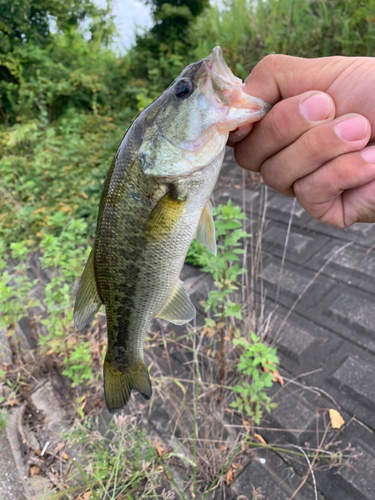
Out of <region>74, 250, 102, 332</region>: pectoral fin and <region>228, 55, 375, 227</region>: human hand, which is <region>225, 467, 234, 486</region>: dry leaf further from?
<region>228, 55, 375, 227</region>: human hand

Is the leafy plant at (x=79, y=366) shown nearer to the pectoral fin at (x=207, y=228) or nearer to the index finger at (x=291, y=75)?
the pectoral fin at (x=207, y=228)

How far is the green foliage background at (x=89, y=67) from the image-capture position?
460 cm

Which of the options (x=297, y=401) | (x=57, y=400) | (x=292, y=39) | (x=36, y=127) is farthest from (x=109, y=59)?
(x=297, y=401)

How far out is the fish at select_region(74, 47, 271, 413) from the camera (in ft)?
3.81

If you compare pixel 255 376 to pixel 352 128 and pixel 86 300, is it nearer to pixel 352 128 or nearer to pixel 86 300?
pixel 86 300

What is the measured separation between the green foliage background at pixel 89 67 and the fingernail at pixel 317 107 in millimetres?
2796

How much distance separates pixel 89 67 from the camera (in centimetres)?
873

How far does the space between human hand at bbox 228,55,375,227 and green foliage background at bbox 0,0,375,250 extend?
8.63 ft

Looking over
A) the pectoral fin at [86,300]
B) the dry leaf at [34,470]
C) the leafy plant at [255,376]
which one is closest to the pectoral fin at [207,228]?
the pectoral fin at [86,300]

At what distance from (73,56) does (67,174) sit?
5.10m

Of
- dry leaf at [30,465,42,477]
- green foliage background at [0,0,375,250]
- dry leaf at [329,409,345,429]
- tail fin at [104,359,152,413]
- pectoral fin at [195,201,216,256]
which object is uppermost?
green foliage background at [0,0,375,250]

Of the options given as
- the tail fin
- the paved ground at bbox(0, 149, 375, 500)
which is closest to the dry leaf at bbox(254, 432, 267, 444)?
the paved ground at bbox(0, 149, 375, 500)

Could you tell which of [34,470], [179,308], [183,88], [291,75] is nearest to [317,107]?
[291,75]

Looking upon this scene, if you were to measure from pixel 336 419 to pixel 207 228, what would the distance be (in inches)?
65.1
